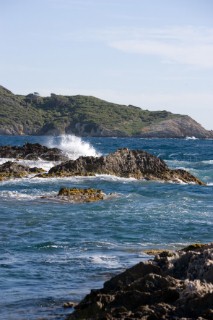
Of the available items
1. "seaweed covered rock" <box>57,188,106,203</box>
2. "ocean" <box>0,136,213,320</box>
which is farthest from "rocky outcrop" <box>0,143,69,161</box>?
"seaweed covered rock" <box>57,188,106,203</box>

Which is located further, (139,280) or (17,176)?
(17,176)

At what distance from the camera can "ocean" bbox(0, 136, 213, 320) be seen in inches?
588

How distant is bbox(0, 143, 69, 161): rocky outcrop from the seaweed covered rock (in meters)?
21.1

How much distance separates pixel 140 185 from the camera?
40.1 m

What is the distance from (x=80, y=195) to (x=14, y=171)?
1175cm

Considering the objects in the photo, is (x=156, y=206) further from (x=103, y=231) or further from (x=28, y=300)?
(x=28, y=300)

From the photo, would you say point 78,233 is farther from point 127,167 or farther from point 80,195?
point 127,167

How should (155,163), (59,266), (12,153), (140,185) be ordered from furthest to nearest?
1. (12,153)
2. (155,163)
3. (140,185)
4. (59,266)

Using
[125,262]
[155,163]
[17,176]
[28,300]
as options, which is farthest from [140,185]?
[28,300]

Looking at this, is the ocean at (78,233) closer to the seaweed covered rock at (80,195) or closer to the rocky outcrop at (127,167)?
the seaweed covered rock at (80,195)

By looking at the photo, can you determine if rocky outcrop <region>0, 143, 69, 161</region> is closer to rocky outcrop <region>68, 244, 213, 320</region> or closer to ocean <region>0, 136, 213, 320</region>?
ocean <region>0, 136, 213, 320</region>

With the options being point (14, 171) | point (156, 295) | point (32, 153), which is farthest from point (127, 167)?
point (156, 295)

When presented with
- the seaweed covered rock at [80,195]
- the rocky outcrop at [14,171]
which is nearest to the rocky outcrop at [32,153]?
the rocky outcrop at [14,171]

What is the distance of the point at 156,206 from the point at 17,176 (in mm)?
12483
